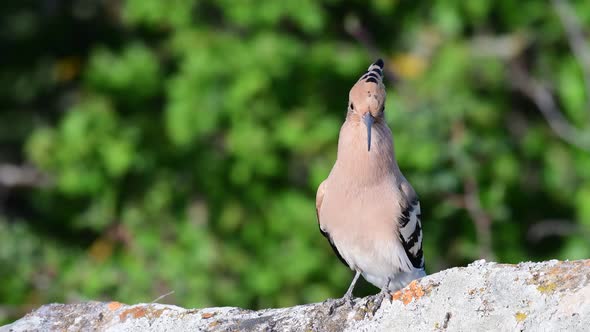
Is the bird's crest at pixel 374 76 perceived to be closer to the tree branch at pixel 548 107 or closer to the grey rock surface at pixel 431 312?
the grey rock surface at pixel 431 312

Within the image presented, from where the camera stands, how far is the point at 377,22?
675cm

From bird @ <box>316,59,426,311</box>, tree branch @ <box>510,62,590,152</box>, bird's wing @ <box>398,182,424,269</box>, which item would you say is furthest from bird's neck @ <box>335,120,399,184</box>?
tree branch @ <box>510,62,590,152</box>

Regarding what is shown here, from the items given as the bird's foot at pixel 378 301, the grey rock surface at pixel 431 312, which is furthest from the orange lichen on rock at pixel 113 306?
the bird's foot at pixel 378 301

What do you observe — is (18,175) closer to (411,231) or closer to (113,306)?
(411,231)

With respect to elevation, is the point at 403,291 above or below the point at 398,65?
below

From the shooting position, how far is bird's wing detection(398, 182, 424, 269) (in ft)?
10.4

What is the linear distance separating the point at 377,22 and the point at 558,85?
4.22 feet

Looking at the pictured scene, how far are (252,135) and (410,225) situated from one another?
9.04ft

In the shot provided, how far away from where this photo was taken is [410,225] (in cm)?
325

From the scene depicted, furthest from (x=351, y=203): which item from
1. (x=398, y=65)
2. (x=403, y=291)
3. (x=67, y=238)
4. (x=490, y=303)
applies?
(x=67, y=238)

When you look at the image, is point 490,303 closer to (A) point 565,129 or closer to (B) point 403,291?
(B) point 403,291

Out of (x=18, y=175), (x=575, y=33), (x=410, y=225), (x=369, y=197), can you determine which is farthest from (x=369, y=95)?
(x=18, y=175)

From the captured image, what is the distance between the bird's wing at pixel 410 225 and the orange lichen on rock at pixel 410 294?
897 millimetres

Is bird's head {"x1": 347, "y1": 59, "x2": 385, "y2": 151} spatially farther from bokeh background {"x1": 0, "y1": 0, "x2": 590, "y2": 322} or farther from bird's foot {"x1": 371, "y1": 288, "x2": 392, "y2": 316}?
bokeh background {"x1": 0, "y1": 0, "x2": 590, "y2": 322}
